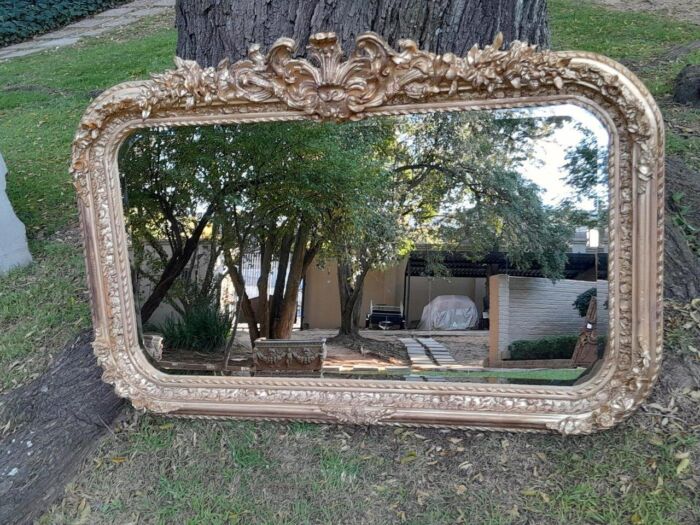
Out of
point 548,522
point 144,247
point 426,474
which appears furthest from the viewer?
point 144,247

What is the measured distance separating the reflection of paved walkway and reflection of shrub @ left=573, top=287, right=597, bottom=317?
12.5m

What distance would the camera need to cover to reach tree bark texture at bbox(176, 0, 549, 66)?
11.5ft

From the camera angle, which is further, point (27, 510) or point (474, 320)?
point (27, 510)

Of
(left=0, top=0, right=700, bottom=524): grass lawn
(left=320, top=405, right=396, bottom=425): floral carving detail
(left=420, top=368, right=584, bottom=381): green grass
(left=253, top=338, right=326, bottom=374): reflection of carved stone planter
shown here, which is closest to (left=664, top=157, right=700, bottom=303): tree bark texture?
(left=0, top=0, right=700, bottom=524): grass lawn

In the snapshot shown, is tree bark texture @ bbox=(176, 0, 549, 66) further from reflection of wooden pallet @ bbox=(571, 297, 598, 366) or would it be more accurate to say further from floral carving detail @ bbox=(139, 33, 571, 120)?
reflection of wooden pallet @ bbox=(571, 297, 598, 366)

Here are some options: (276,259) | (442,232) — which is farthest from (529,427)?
(276,259)

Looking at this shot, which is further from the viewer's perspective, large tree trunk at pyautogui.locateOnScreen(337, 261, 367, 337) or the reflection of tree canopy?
large tree trunk at pyautogui.locateOnScreen(337, 261, 367, 337)

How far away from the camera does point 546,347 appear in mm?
2877

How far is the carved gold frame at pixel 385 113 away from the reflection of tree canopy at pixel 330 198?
10 cm

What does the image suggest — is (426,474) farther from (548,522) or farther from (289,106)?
(289,106)

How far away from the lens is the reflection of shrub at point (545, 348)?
284 cm

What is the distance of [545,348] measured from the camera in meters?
2.88

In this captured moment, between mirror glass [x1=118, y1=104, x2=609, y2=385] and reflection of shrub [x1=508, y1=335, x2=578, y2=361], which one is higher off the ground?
mirror glass [x1=118, y1=104, x2=609, y2=385]

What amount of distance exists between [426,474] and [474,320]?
72 centimetres
